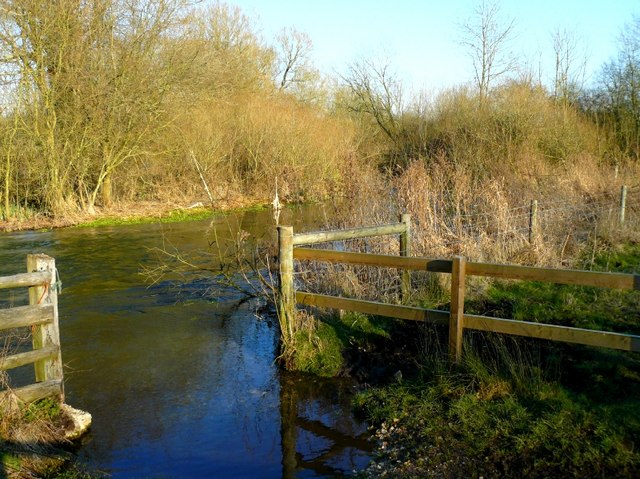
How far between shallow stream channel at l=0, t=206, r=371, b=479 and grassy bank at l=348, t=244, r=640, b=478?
0.49 metres

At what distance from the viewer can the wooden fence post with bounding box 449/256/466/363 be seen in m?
6.06

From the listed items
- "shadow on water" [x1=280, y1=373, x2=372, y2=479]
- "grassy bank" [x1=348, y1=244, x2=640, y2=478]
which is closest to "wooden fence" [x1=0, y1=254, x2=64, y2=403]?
"shadow on water" [x1=280, y1=373, x2=372, y2=479]

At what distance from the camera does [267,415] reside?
20.8 ft

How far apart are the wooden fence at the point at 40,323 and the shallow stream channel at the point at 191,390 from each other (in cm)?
64

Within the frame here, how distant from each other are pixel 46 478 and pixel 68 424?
932mm

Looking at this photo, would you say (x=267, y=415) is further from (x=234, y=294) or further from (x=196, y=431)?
(x=234, y=294)

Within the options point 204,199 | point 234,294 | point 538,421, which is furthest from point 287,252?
point 204,199

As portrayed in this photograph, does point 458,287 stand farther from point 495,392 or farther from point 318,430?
point 318,430

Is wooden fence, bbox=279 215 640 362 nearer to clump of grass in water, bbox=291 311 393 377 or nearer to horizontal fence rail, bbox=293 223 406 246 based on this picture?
horizontal fence rail, bbox=293 223 406 246

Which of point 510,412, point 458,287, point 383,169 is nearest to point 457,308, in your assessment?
point 458,287

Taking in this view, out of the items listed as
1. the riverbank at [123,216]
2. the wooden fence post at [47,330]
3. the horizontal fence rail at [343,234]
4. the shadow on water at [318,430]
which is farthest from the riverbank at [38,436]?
the riverbank at [123,216]

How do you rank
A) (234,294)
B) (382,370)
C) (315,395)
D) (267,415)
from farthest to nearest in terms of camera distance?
(234,294) → (382,370) → (315,395) → (267,415)

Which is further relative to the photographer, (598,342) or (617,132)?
(617,132)

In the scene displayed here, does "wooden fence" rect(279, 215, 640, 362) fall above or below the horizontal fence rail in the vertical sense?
below
